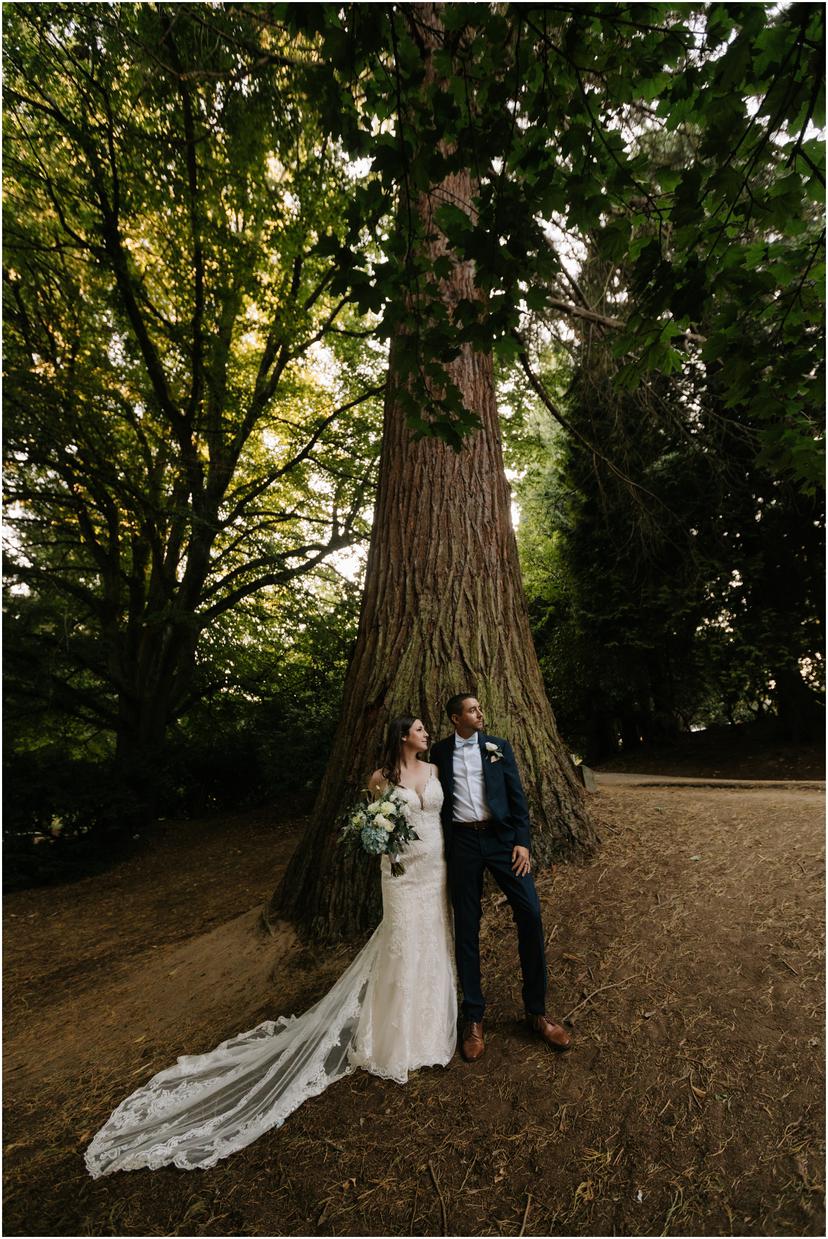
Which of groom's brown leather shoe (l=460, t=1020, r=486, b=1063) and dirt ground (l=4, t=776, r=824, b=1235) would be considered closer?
dirt ground (l=4, t=776, r=824, b=1235)

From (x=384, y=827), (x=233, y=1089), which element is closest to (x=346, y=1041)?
(x=233, y=1089)

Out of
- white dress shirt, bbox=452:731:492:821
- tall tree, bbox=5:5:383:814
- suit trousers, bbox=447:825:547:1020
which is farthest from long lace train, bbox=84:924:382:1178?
tall tree, bbox=5:5:383:814

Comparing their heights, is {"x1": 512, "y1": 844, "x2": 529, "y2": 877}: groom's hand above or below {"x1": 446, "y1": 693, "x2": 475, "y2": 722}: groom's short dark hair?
below

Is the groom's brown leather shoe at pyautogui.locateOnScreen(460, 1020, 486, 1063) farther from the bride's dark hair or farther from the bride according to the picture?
the bride's dark hair

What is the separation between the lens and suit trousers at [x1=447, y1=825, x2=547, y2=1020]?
123 inches

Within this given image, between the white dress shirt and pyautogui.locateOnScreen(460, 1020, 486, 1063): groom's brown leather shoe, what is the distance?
1.11m

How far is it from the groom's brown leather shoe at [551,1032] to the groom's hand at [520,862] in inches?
29.2

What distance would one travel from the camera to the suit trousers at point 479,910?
3.13 meters

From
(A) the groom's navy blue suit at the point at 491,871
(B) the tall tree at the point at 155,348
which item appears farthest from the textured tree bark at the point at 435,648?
(B) the tall tree at the point at 155,348

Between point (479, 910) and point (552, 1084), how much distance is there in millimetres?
850

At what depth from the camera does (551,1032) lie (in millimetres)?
3000

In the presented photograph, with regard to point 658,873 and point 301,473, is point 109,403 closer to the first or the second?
point 301,473

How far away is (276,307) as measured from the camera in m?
9.16

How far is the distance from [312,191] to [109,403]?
443 cm
